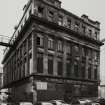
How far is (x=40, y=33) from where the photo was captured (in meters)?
26.9

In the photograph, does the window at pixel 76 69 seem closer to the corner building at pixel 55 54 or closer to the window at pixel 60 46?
the corner building at pixel 55 54

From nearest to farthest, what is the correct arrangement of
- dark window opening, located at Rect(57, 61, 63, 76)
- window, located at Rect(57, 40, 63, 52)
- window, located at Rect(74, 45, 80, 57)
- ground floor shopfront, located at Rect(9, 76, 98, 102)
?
1. ground floor shopfront, located at Rect(9, 76, 98, 102)
2. dark window opening, located at Rect(57, 61, 63, 76)
3. window, located at Rect(57, 40, 63, 52)
4. window, located at Rect(74, 45, 80, 57)

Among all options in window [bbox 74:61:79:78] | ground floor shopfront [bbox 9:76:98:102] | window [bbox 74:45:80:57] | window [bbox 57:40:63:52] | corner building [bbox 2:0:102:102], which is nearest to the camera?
ground floor shopfront [bbox 9:76:98:102]

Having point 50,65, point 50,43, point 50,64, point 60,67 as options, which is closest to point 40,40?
point 50,43

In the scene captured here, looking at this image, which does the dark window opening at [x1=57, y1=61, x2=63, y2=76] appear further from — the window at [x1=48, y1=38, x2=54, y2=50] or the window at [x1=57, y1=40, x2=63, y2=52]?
the window at [x1=48, y1=38, x2=54, y2=50]

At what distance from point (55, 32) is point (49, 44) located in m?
2.53

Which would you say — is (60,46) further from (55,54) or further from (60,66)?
(60,66)

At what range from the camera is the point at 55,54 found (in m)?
28.5

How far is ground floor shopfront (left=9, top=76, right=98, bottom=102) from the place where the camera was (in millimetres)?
24688

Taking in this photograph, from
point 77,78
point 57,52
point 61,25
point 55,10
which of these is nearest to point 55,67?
point 57,52

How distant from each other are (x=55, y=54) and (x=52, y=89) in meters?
6.04

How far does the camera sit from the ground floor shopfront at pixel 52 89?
24.7 metres

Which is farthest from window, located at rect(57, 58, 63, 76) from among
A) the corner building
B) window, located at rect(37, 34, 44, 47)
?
window, located at rect(37, 34, 44, 47)

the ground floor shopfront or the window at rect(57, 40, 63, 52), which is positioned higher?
the window at rect(57, 40, 63, 52)
